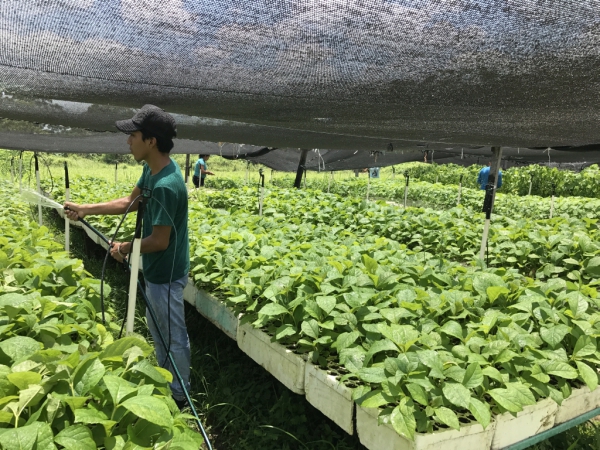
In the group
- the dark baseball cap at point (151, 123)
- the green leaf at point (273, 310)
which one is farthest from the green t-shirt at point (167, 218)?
the green leaf at point (273, 310)

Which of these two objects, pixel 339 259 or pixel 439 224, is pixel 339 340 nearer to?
pixel 339 259

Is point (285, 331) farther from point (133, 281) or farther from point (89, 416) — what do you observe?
point (89, 416)

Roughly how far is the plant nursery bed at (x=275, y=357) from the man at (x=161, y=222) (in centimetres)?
42

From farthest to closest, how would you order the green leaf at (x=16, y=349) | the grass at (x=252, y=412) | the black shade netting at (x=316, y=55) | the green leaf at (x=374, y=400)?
the grass at (x=252, y=412), the green leaf at (x=374, y=400), the green leaf at (x=16, y=349), the black shade netting at (x=316, y=55)

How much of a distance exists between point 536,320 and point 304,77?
1820mm

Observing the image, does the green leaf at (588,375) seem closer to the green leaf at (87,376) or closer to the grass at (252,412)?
the grass at (252,412)

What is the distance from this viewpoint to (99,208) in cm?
281

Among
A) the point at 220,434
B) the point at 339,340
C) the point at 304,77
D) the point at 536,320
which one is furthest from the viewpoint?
the point at 220,434

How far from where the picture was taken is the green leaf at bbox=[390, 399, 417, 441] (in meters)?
1.57

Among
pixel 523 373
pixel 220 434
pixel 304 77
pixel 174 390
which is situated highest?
pixel 304 77

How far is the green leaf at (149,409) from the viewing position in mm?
1209

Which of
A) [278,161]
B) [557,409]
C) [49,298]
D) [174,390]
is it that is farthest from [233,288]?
[278,161]

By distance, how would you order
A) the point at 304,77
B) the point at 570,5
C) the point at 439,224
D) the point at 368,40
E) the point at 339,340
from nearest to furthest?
the point at 570,5, the point at 368,40, the point at 304,77, the point at 339,340, the point at 439,224

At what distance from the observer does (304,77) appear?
1.51 metres
